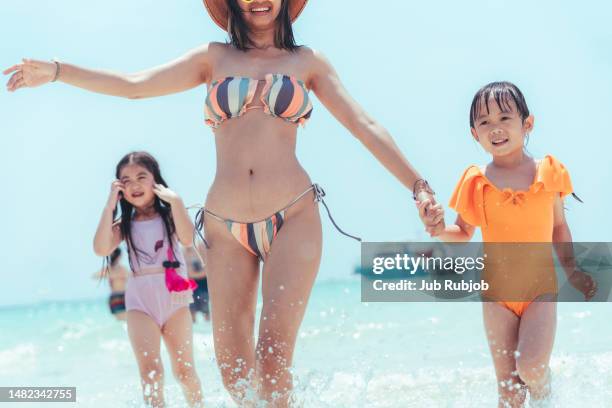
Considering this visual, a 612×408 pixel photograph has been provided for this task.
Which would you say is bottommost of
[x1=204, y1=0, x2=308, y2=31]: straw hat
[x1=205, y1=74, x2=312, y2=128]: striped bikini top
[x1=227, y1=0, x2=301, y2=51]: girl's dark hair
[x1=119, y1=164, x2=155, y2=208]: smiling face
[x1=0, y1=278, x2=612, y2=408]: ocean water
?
[x1=0, y1=278, x2=612, y2=408]: ocean water

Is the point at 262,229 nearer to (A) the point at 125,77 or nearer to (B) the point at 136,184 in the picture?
(A) the point at 125,77

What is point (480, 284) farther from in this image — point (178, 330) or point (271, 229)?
point (178, 330)

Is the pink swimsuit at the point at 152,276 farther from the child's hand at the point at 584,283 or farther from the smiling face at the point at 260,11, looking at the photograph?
the child's hand at the point at 584,283

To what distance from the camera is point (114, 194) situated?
20.9 feet

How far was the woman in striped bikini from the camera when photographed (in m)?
4.13

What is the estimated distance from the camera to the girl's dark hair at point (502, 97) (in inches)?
192

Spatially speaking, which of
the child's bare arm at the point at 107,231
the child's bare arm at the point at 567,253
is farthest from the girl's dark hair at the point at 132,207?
the child's bare arm at the point at 567,253

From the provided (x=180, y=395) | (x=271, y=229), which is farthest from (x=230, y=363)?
(x=180, y=395)

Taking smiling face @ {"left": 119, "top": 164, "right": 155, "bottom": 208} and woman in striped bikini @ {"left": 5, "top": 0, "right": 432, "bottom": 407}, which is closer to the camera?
woman in striped bikini @ {"left": 5, "top": 0, "right": 432, "bottom": 407}

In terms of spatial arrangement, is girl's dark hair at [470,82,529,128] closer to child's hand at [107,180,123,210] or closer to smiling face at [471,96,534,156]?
smiling face at [471,96,534,156]

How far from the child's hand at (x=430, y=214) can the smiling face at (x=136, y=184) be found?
2.77m

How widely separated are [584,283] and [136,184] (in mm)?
3372

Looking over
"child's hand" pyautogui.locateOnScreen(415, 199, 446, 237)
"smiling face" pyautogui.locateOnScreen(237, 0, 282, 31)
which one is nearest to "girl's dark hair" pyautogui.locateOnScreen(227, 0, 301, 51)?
"smiling face" pyautogui.locateOnScreen(237, 0, 282, 31)

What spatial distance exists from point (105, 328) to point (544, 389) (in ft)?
57.6
